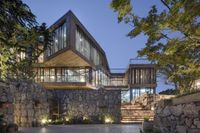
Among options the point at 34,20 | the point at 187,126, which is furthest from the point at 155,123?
the point at 34,20

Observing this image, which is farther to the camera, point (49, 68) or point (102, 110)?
point (49, 68)

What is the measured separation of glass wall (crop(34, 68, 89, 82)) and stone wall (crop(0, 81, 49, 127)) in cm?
1051

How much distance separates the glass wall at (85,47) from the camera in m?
38.0

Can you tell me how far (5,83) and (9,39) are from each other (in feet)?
32.6

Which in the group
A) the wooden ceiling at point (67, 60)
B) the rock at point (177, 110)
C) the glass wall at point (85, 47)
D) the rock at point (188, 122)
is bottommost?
the rock at point (188, 122)

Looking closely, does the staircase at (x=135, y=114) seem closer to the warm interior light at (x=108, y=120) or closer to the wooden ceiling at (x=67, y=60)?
the warm interior light at (x=108, y=120)

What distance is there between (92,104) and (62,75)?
948 centimetres

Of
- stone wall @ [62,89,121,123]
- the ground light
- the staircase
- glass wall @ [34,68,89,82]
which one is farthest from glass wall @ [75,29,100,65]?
the ground light

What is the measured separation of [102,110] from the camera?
93.2 feet

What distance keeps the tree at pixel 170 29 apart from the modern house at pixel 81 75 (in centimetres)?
1374

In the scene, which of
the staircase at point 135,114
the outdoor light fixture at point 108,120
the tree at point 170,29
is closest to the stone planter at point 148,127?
the tree at point 170,29

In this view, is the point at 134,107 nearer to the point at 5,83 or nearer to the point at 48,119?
the point at 48,119

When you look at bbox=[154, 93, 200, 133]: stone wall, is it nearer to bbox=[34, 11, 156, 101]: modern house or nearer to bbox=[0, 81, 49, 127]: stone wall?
bbox=[0, 81, 49, 127]: stone wall

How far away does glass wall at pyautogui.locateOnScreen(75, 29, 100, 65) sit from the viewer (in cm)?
3803
